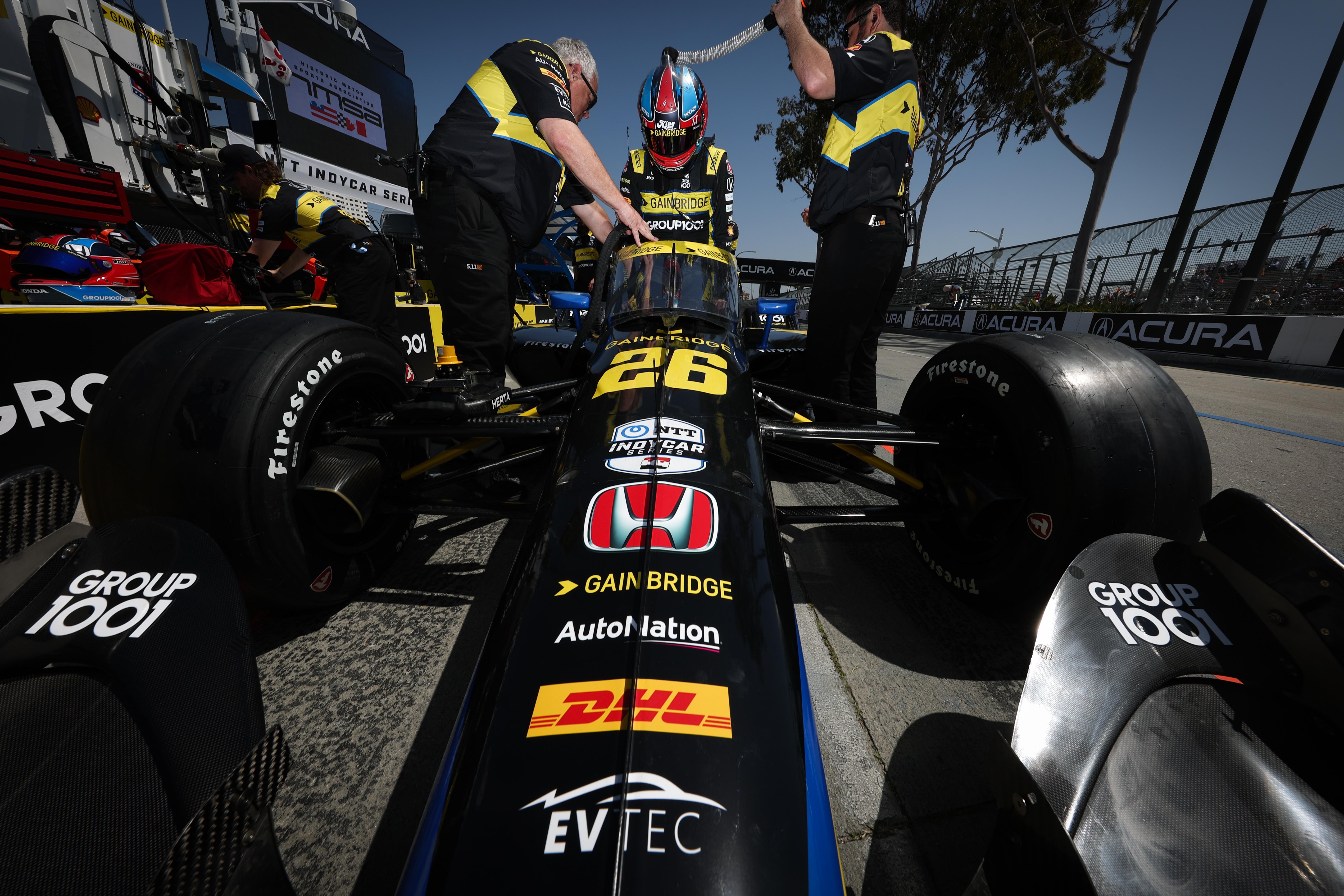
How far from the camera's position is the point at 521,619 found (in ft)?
3.26

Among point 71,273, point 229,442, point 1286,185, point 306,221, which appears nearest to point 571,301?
point 306,221

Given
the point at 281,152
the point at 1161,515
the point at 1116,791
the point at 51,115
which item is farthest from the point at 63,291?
the point at 281,152

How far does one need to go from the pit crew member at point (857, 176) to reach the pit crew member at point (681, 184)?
1.58 m

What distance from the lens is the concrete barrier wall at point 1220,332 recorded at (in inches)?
336

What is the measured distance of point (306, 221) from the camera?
4.14m

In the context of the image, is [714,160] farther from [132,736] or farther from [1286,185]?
[1286,185]

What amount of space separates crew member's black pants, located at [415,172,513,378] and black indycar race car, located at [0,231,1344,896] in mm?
804

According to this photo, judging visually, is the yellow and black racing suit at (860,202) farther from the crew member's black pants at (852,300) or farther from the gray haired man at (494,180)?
the gray haired man at (494,180)

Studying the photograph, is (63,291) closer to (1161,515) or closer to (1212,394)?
(1161,515)

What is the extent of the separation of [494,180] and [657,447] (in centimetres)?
195

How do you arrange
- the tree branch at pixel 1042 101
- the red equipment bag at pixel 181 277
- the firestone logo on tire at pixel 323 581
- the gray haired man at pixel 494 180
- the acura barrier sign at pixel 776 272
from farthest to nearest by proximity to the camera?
the tree branch at pixel 1042 101 < the acura barrier sign at pixel 776 272 < the red equipment bag at pixel 181 277 < the gray haired man at pixel 494 180 < the firestone logo on tire at pixel 323 581

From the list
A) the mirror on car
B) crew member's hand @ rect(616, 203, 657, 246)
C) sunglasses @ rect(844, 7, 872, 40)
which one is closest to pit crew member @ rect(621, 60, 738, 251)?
the mirror on car

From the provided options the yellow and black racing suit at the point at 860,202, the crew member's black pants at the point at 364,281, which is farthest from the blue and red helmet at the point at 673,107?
the crew member's black pants at the point at 364,281

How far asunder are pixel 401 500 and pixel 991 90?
22.0 m
